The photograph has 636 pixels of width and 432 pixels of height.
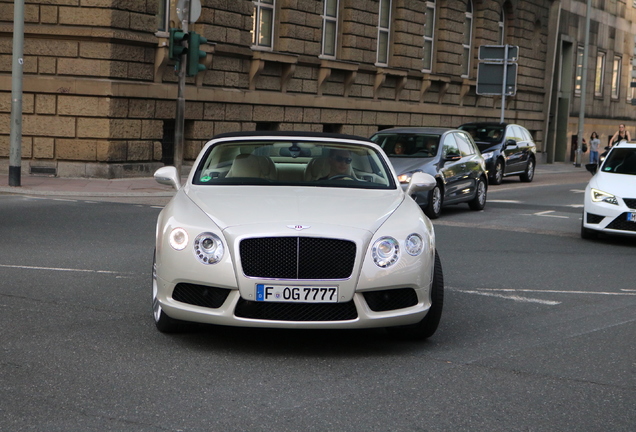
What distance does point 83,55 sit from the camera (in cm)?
2245

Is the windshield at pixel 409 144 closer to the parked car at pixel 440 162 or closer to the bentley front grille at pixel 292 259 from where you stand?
the parked car at pixel 440 162

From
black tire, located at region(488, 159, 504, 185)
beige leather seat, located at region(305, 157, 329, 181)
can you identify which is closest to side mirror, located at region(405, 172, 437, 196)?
beige leather seat, located at region(305, 157, 329, 181)

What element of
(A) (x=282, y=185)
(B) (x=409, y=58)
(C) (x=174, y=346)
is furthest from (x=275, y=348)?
(B) (x=409, y=58)

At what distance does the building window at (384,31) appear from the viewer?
33594mm

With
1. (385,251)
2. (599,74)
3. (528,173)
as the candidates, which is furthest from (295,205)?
(599,74)

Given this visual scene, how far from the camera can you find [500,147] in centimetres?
2745

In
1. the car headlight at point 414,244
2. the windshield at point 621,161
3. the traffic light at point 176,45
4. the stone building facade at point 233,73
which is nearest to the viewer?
the car headlight at point 414,244

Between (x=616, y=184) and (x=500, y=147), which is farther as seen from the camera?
(x=500, y=147)

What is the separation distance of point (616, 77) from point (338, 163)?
171ft

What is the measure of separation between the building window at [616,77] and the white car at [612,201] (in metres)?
44.1

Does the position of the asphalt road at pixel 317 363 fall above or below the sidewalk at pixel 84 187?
above

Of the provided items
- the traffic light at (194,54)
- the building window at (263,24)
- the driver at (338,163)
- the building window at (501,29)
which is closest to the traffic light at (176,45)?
the traffic light at (194,54)

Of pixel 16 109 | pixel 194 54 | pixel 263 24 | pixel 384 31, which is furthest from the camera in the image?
pixel 384 31

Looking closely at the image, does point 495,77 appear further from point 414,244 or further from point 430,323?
point 414,244
